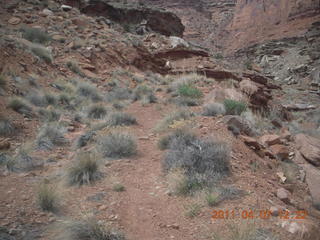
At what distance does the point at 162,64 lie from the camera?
50.2 feet

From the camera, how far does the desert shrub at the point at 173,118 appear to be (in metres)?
5.69

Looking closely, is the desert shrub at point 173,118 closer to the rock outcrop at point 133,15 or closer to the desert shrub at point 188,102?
the desert shrub at point 188,102

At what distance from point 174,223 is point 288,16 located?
45.1 metres

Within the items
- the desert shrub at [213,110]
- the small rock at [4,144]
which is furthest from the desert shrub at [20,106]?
the desert shrub at [213,110]

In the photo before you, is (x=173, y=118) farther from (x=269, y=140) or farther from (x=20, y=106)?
(x=20, y=106)

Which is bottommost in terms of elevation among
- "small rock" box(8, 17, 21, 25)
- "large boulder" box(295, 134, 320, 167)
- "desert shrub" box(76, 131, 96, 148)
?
"large boulder" box(295, 134, 320, 167)

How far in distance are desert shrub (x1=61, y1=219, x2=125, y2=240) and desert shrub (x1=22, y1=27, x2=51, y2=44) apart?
428 inches

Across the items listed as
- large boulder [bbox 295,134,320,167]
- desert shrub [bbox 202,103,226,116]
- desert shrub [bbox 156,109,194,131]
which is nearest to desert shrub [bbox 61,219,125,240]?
desert shrub [bbox 156,109,194,131]

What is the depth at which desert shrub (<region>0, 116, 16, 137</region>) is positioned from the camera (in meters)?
5.11

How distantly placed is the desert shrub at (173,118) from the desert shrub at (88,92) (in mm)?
3788

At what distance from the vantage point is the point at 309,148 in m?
6.08

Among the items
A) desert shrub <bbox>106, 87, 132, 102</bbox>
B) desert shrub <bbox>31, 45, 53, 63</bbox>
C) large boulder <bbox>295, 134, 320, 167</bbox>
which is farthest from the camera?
desert shrub <bbox>31, 45, 53, 63</bbox>

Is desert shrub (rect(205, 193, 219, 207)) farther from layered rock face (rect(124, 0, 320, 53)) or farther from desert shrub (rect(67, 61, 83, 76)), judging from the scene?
layered rock face (rect(124, 0, 320, 53))
